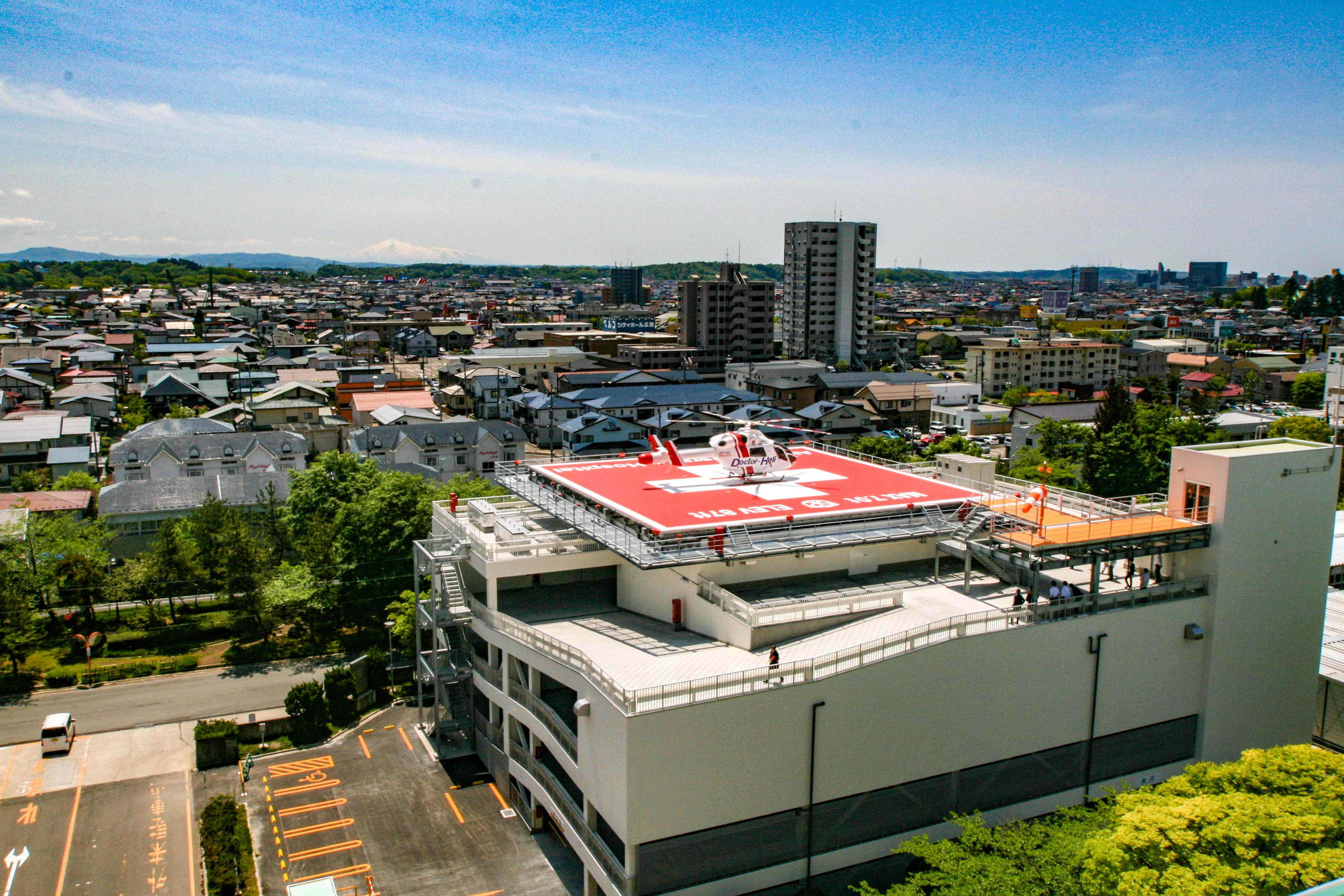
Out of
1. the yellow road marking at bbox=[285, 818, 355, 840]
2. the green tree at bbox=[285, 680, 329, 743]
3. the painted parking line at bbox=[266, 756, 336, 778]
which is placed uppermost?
the green tree at bbox=[285, 680, 329, 743]

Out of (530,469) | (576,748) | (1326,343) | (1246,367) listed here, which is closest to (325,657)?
(530,469)

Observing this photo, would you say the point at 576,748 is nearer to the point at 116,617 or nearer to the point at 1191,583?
the point at 1191,583

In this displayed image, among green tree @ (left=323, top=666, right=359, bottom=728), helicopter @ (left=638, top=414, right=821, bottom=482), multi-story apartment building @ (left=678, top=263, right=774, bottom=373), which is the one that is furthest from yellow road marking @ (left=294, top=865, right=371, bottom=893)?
multi-story apartment building @ (left=678, top=263, right=774, bottom=373)

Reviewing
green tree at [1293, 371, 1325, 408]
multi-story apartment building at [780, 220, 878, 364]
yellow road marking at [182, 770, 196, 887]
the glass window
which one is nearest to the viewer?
yellow road marking at [182, 770, 196, 887]

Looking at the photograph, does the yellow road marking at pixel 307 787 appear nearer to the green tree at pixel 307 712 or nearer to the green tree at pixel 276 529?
the green tree at pixel 307 712

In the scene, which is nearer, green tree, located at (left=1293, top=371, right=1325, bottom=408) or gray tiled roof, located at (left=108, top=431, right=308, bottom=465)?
gray tiled roof, located at (left=108, top=431, right=308, bottom=465)

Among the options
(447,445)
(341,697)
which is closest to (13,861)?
(341,697)

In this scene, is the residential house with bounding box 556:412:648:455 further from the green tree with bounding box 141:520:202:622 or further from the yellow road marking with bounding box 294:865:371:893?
the yellow road marking with bounding box 294:865:371:893

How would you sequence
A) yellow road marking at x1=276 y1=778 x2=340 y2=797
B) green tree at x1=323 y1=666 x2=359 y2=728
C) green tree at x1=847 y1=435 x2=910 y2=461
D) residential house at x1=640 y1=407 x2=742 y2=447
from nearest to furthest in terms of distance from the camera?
yellow road marking at x1=276 y1=778 x2=340 y2=797
green tree at x1=323 y1=666 x2=359 y2=728
green tree at x1=847 y1=435 x2=910 y2=461
residential house at x1=640 y1=407 x2=742 y2=447
